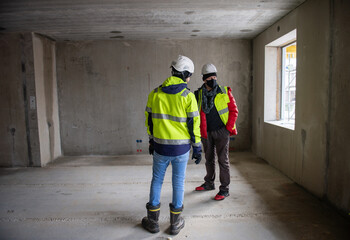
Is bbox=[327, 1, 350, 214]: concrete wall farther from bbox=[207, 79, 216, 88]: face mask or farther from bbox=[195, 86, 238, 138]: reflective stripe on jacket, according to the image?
bbox=[207, 79, 216, 88]: face mask

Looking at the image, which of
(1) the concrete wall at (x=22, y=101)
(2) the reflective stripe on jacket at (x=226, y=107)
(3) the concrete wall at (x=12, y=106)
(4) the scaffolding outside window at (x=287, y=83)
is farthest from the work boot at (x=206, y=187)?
(3) the concrete wall at (x=12, y=106)

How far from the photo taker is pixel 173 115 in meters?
2.30

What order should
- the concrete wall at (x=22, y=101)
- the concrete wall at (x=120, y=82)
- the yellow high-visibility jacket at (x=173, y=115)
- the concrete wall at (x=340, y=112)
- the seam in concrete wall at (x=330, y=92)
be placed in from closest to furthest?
the yellow high-visibility jacket at (x=173, y=115), the concrete wall at (x=340, y=112), the seam in concrete wall at (x=330, y=92), the concrete wall at (x=22, y=101), the concrete wall at (x=120, y=82)

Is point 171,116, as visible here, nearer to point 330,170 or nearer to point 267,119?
point 330,170

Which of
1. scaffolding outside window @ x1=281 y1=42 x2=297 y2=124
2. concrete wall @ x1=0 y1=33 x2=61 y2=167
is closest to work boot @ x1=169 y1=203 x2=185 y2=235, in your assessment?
scaffolding outside window @ x1=281 y1=42 x2=297 y2=124

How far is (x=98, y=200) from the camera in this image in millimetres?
3234

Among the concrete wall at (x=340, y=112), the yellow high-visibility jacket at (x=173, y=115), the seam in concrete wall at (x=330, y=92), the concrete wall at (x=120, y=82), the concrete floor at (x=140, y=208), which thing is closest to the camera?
the yellow high-visibility jacket at (x=173, y=115)

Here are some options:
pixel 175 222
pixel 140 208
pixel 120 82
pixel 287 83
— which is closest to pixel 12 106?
pixel 120 82

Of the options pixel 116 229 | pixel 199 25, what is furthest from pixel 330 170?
pixel 199 25

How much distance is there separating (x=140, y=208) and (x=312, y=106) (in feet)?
8.79

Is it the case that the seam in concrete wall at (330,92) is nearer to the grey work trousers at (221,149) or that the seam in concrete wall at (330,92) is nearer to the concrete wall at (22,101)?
the grey work trousers at (221,149)

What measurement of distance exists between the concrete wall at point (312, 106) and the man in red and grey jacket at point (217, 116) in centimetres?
111

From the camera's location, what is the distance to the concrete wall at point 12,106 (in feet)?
15.8

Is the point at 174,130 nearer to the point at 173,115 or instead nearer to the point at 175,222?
the point at 173,115
